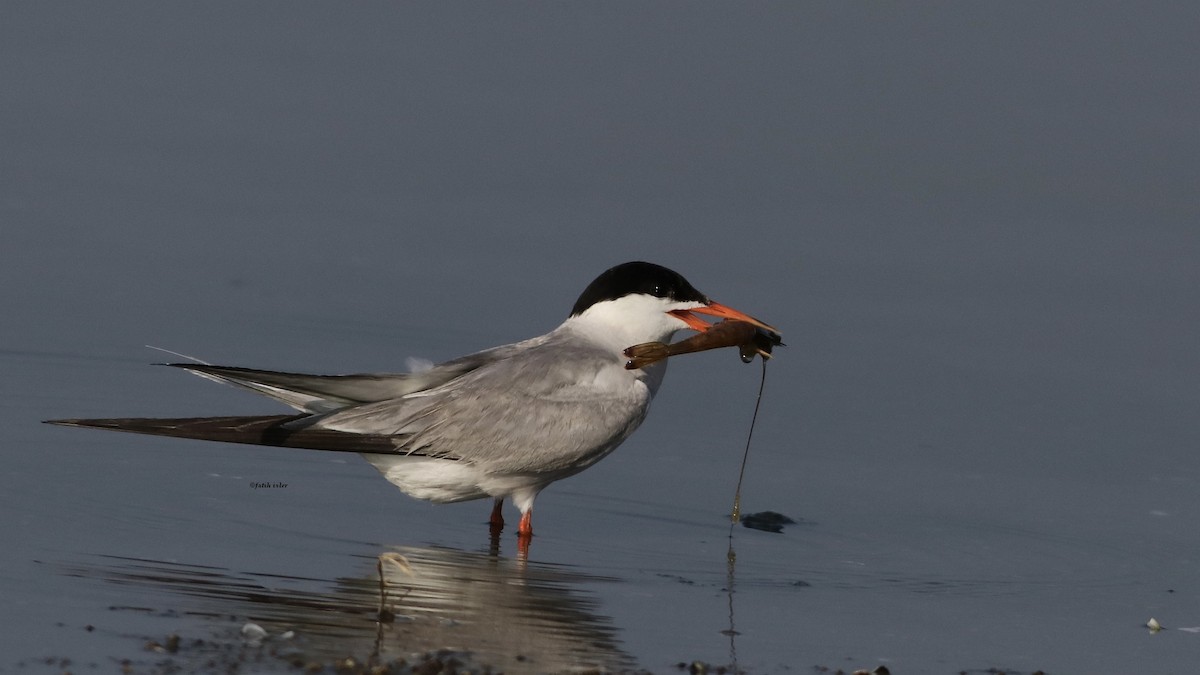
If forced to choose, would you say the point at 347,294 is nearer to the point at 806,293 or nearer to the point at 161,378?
the point at 161,378

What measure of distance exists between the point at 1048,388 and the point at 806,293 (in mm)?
1364

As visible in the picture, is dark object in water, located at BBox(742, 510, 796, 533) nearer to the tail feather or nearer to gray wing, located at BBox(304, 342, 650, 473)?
gray wing, located at BBox(304, 342, 650, 473)

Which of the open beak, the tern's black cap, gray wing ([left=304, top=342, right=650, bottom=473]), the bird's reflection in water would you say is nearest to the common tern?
gray wing ([left=304, top=342, right=650, bottom=473])

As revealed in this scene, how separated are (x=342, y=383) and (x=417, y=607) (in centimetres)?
145

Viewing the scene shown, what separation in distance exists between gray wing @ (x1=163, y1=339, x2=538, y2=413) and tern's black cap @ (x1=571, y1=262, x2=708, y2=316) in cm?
46

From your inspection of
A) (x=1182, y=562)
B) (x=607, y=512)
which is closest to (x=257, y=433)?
(x=607, y=512)

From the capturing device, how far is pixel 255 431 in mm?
6500

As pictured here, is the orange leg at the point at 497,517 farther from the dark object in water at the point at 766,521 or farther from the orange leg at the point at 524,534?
the dark object in water at the point at 766,521

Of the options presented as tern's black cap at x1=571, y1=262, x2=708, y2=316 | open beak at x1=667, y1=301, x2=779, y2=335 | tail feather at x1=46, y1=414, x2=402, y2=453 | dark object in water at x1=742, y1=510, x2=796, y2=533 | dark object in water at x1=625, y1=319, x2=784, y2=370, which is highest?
tern's black cap at x1=571, y1=262, x2=708, y2=316

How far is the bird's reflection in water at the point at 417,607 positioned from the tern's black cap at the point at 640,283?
131 cm

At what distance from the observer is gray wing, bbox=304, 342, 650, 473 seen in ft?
22.4

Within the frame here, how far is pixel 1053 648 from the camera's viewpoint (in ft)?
18.9

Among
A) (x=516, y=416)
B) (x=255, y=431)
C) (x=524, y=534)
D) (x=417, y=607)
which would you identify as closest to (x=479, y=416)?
(x=516, y=416)

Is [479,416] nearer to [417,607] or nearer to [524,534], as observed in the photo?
[524,534]
